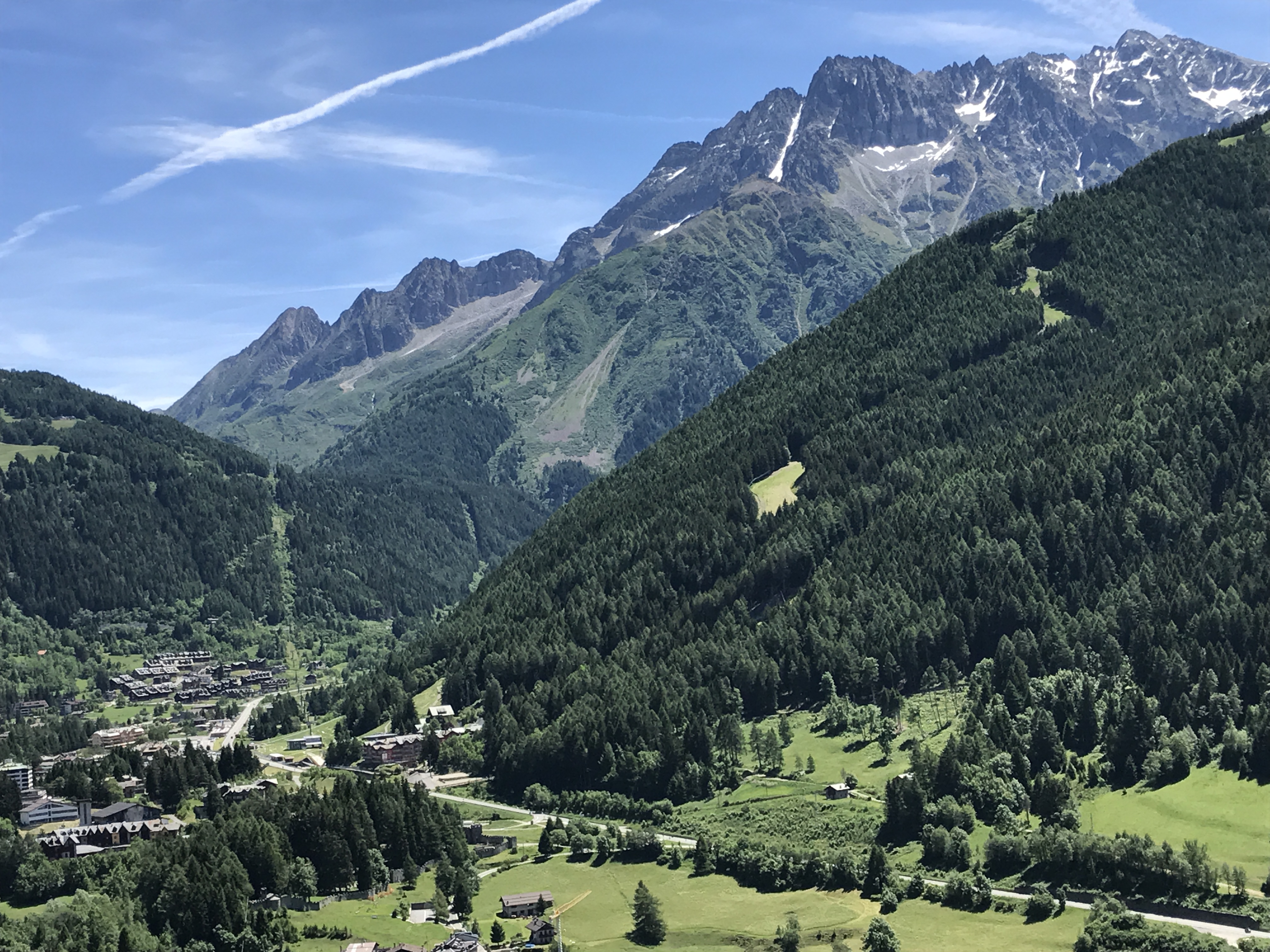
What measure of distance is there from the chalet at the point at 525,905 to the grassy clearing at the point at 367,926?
8.07 meters

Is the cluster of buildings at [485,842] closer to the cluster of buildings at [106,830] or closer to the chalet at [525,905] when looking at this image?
the chalet at [525,905]

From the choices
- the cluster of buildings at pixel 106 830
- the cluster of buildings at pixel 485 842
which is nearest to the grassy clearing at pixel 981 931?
the cluster of buildings at pixel 485 842

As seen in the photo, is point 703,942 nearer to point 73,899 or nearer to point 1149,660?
point 73,899

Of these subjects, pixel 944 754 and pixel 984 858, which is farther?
pixel 944 754

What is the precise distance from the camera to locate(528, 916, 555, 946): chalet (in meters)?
138

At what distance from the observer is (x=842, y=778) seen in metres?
185

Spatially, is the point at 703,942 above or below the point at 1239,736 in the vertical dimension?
below

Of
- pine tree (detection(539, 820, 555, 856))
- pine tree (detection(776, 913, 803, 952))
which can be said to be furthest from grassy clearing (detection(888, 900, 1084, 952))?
pine tree (detection(539, 820, 555, 856))

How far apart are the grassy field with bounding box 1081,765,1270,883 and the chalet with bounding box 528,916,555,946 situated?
55825mm

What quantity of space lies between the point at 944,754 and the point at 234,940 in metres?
80.3

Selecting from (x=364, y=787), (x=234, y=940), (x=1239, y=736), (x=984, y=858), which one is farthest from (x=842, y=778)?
(x=234, y=940)

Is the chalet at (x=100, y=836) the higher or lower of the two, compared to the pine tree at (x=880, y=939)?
higher

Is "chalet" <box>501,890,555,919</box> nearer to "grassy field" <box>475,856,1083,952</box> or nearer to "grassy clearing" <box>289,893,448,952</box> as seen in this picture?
"grassy field" <box>475,856,1083,952</box>

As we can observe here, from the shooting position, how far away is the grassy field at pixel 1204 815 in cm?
14375
